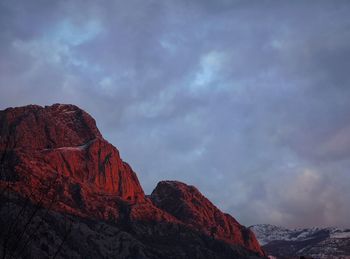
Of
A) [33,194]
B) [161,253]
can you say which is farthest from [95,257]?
[33,194]

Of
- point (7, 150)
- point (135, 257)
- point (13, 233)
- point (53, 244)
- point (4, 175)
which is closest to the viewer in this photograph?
point (7, 150)

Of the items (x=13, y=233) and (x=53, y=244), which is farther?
(x=53, y=244)

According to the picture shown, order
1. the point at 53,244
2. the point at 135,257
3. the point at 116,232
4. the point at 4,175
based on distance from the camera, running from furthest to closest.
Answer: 1. the point at 116,232
2. the point at 135,257
3. the point at 53,244
4. the point at 4,175

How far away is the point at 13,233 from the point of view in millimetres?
8570

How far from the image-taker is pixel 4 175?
9508 mm

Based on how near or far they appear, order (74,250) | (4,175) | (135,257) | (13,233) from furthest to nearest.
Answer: (135,257) → (74,250) → (4,175) → (13,233)

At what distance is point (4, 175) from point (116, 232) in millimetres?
188258

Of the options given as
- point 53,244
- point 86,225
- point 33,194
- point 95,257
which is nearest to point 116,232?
point 86,225

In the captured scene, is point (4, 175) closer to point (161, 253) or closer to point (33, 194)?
point (33, 194)

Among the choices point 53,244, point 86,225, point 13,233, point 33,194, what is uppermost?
point 86,225

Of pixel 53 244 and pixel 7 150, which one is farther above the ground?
pixel 53 244

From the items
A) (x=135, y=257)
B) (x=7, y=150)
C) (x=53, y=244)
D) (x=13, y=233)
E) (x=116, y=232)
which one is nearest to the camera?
(x=7, y=150)

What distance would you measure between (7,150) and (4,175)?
1.94 meters

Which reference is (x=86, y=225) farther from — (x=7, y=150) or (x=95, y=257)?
(x=7, y=150)
